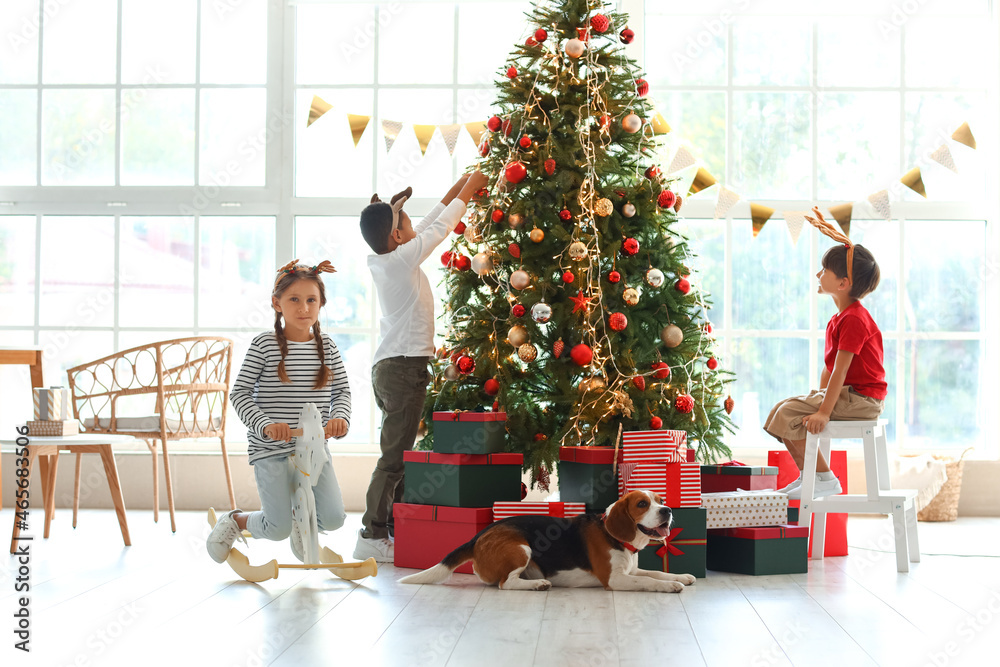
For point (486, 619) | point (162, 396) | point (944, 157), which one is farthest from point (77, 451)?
point (944, 157)

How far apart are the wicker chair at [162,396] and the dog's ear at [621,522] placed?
2104mm

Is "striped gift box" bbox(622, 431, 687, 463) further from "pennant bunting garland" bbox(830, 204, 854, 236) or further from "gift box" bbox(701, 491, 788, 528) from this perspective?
"pennant bunting garland" bbox(830, 204, 854, 236)

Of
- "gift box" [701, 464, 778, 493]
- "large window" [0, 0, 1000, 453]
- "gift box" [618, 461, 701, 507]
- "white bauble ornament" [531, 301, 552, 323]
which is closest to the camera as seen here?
"gift box" [618, 461, 701, 507]

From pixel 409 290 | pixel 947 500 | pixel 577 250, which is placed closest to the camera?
pixel 577 250

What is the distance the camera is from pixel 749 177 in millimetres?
4730

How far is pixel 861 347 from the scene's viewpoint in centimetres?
320

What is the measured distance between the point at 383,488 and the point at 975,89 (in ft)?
12.1

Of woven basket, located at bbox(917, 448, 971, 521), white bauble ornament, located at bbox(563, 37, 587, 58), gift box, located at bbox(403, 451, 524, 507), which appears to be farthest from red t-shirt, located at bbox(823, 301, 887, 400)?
woven basket, located at bbox(917, 448, 971, 521)

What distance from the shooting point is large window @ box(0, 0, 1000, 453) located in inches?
185

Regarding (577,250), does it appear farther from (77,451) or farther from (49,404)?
(77,451)

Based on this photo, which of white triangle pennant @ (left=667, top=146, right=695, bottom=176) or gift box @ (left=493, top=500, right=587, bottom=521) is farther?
white triangle pennant @ (left=667, top=146, right=695, bottom=176)

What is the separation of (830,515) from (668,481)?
874mm

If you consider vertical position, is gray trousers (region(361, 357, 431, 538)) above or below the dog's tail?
above

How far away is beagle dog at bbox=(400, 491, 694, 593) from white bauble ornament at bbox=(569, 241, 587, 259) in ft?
2.96
